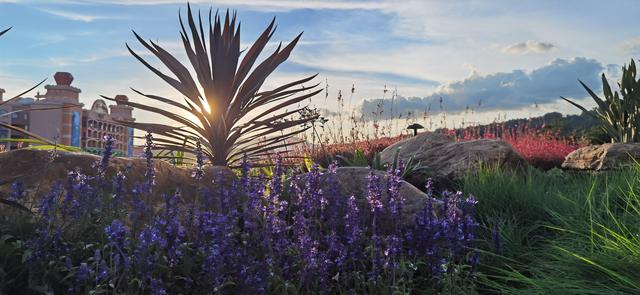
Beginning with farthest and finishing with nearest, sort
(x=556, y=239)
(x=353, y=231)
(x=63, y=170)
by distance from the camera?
(x=556, y=239) → (x=63, y=170) → (x=353, y=231)

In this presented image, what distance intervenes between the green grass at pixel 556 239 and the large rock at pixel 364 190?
616 mm

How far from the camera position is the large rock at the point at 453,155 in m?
7.30

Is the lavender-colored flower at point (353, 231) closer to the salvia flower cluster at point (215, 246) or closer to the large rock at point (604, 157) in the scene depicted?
the salvia flower cluster at point (215, 246)

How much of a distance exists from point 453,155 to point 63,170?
5.14m

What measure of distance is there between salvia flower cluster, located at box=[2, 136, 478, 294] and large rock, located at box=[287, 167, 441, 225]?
52 centimetres

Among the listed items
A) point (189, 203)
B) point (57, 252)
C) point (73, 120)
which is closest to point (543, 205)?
point (189, 203)

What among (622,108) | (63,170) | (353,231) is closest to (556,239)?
(353,231)

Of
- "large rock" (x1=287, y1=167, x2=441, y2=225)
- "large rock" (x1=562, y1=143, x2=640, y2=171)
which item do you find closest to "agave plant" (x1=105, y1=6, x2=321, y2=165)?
"large rock" (x1=287, y1=167, x2=441, y2=225)

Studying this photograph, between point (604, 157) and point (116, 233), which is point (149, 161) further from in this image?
point (604, 157)

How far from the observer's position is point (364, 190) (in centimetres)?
503

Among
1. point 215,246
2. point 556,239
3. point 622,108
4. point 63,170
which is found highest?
point 622,108

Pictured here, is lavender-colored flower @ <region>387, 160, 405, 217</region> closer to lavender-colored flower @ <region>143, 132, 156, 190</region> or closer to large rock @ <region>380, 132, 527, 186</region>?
lavender-colored flower @ <region>143, 132, 156, 190</region>

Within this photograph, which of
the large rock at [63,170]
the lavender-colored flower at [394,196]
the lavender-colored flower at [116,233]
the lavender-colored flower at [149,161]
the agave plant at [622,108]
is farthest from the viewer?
the agave plant at [622,108]

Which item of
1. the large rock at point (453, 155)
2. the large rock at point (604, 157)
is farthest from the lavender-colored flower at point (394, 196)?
the large rock at point (604, 157)
